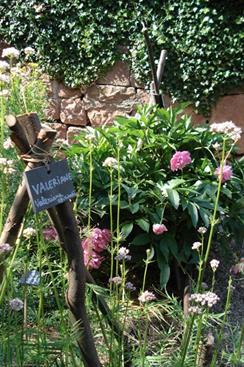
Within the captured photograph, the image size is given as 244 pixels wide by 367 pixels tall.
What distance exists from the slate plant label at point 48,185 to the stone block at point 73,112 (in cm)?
388

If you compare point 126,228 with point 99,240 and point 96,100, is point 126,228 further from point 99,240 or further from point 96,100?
point 96,100

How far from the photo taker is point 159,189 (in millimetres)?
2891

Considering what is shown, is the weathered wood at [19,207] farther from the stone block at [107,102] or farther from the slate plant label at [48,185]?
the stone block at [107,102]

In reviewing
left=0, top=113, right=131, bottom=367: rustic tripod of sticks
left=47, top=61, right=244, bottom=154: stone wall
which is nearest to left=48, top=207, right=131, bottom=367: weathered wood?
left=0, top=113, right=131, bottom=367: rustic tripod of sticks

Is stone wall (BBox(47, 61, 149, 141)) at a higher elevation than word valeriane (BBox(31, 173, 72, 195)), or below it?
higher

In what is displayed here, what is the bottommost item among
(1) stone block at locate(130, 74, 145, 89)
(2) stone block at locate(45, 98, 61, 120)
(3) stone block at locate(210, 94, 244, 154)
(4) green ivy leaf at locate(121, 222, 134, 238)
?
(4) green ivy leaf at locate(121, 222, 134, 238)

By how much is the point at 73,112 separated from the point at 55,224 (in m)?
3.86

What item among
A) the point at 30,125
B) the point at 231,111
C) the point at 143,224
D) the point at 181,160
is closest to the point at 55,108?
the point at 231,111

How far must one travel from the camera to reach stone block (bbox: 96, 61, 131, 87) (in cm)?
515

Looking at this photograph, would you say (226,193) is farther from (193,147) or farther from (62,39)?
(62,39)

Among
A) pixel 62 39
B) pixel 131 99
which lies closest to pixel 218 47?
pixel 131 99

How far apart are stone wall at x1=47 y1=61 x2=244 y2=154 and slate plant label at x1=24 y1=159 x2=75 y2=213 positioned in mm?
3385

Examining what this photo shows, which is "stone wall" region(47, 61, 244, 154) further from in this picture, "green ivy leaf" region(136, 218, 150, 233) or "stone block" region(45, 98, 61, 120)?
"green ivy leaf" region(136, 218, 150, 233)

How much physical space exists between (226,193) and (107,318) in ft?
4.27
